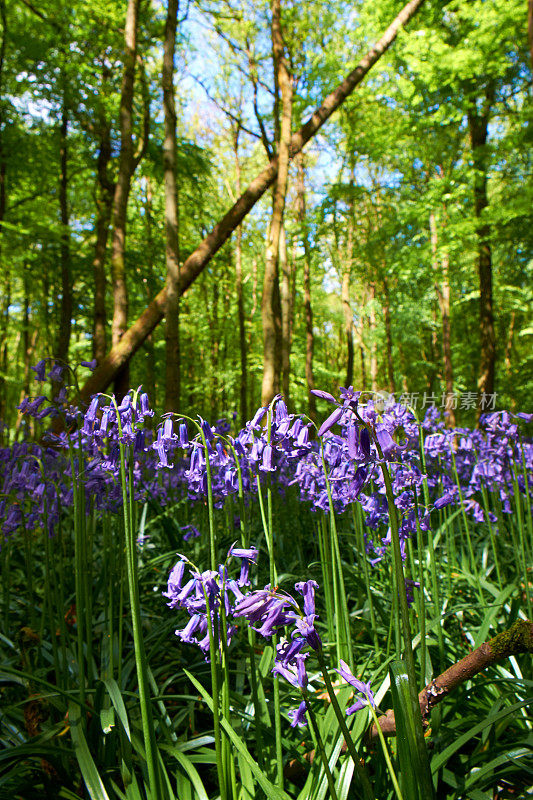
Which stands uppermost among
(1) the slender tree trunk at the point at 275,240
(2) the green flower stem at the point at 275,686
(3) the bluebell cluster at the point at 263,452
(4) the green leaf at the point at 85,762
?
(1) the slender tree trunk at the point at 275,240

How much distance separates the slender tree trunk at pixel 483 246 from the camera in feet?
34.7

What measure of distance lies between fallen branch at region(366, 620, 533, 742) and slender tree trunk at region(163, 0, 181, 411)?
5.20m

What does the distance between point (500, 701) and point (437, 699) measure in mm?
876

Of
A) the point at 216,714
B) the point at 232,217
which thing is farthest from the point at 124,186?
the point at 216,714

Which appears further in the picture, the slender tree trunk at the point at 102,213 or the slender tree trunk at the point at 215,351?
the slender tree trunk at the point at 215,351

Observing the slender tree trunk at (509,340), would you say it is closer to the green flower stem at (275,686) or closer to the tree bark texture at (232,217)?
the tree bark texture at (232,217)

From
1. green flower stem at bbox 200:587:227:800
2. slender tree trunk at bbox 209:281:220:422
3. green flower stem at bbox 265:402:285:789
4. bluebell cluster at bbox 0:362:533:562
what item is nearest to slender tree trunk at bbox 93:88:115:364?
slender tree trunk at bbox 209:281:220:422

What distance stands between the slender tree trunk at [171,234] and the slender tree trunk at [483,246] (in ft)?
21.1

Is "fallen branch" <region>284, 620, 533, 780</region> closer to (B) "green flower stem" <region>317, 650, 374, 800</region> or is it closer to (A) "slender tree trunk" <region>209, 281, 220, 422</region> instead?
(B) "green flower stem" <region>317, 650, 374, 800</region>

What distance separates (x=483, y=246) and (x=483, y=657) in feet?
37.5

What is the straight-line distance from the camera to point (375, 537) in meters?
3.49

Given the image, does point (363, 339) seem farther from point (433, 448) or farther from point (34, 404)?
point (34, 404)

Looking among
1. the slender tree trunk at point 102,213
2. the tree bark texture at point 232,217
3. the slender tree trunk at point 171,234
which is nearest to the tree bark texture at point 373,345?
the slender tree trunk at point 102,213

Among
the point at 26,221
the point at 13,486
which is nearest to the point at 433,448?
the point at 13,486
